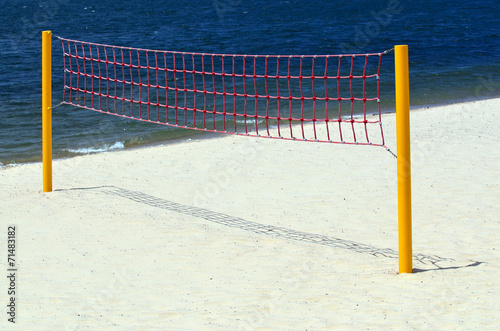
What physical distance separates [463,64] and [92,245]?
1959 cm

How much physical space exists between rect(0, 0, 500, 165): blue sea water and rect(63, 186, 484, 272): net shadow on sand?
476 centimetres

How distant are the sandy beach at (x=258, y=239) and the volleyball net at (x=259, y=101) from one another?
0.57m

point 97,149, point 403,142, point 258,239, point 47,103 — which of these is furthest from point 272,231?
point 97,149

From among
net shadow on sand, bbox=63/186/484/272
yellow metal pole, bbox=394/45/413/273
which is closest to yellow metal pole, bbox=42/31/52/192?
net shadow on sand, bbox=63/186/484/272

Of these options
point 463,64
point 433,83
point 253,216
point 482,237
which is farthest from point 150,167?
point 463,64

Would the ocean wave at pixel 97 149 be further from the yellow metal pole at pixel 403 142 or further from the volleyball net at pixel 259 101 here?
the yellow metal pole at pixel 403 142

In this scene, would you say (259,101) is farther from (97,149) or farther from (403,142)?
(403,142)

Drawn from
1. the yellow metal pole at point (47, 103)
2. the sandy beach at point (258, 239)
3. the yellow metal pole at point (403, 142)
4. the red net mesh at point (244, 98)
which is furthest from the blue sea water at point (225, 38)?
the yellow metal pole at point (403, 142)

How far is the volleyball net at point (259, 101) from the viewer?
5.56 m

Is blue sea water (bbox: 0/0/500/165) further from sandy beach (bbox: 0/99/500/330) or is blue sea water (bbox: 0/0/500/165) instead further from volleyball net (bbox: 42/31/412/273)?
sandy beach (bbox: 0/99/500/330)

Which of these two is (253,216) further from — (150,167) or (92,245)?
(150,167)

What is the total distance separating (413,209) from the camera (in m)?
7.33

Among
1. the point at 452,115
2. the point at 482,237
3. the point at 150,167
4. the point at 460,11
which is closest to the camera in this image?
the point at 482,237

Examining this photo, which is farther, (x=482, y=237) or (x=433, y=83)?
(x=433, y=83)
